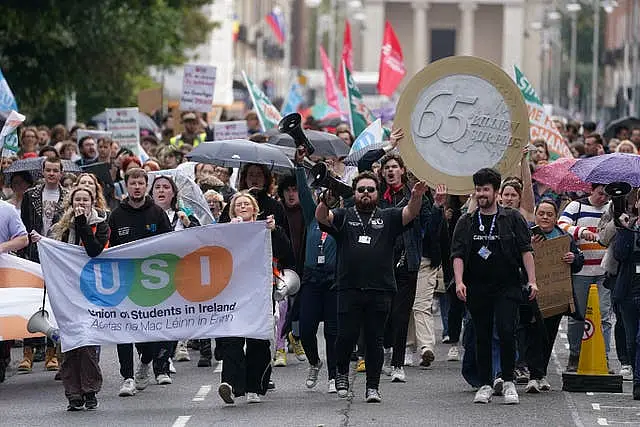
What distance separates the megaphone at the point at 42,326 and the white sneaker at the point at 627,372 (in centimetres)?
442

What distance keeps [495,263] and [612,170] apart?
167 centimetres

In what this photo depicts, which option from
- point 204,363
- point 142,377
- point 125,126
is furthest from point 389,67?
point 142,377

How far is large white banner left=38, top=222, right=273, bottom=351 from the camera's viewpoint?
12.5m

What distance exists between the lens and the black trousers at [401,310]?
1377cm

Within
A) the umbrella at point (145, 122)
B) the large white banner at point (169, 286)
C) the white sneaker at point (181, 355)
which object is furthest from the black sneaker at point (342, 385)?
the umbrella at point (145, 122)

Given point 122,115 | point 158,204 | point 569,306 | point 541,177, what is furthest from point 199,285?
point 122,115

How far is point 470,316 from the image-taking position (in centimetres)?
1307

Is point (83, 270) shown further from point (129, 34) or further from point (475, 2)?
point (475, 2)

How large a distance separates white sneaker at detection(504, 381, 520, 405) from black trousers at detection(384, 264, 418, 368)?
1.35 m

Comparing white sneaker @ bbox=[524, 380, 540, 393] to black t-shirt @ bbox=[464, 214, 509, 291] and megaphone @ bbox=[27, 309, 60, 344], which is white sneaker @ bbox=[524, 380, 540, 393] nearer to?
black t-shirt @ bbox=[464, 214, 509, 291]

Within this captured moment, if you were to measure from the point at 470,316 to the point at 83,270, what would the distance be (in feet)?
9.29

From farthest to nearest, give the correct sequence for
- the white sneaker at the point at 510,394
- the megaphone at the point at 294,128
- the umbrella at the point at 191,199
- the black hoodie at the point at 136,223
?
1. the umbrella at the point at 191,199
2. the black hoodie at the point at 136,223
3. the megaphone at the point at 294,128
4. the white sneaker at the point at 510,394

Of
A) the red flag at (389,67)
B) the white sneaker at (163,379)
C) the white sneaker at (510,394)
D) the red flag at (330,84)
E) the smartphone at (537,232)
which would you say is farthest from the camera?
the red flag at (330,84)

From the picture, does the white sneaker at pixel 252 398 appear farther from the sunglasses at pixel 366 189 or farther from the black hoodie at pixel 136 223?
the sunglasses at pixel 366 189
